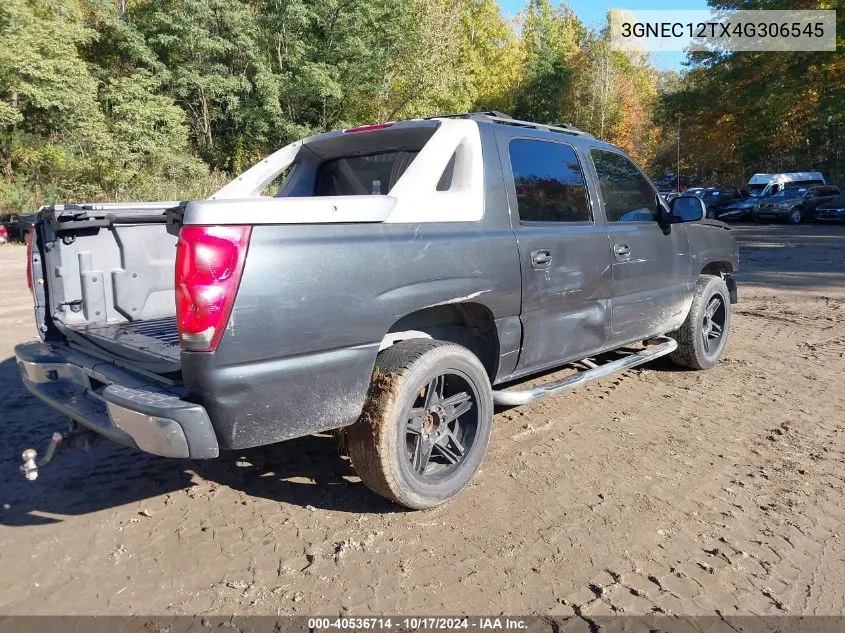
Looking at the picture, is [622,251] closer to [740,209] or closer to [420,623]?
[420,623]

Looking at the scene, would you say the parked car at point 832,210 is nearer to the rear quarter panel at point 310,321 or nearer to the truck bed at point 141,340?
the rear quarter panel at point 310,321

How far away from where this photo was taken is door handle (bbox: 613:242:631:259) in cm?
424

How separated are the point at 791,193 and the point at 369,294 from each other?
88.4ft

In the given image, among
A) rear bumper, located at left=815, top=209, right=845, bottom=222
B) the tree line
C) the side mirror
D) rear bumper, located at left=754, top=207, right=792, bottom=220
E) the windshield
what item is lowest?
the side mirror

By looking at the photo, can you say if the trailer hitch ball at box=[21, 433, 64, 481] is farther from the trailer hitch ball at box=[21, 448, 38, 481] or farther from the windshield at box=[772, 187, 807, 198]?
the windshield at box=[772, 187, 807, 198]

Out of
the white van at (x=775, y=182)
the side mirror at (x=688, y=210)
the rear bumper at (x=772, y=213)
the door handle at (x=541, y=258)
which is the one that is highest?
the white van at (x=775, y=182)

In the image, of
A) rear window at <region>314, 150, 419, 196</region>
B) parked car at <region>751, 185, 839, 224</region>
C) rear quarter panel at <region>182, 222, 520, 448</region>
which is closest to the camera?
rear quarter panel at <region>182, 222, 520, 448</region>

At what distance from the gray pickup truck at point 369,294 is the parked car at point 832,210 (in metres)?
22.2

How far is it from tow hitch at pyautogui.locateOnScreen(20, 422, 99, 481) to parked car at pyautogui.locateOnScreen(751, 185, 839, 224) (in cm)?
2677

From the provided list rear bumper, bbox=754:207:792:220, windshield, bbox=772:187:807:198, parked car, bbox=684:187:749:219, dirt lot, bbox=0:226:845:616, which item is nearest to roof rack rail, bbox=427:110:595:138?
dirt lot, bbox=0:226:845:616

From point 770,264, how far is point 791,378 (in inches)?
354

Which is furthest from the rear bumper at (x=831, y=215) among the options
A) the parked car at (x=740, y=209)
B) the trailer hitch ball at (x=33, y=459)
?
the trailer hitch ball at (x=33, y=459)

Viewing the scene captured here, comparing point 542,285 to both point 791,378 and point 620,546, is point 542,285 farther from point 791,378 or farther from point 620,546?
point 791,378

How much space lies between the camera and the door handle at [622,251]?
4.24 m
